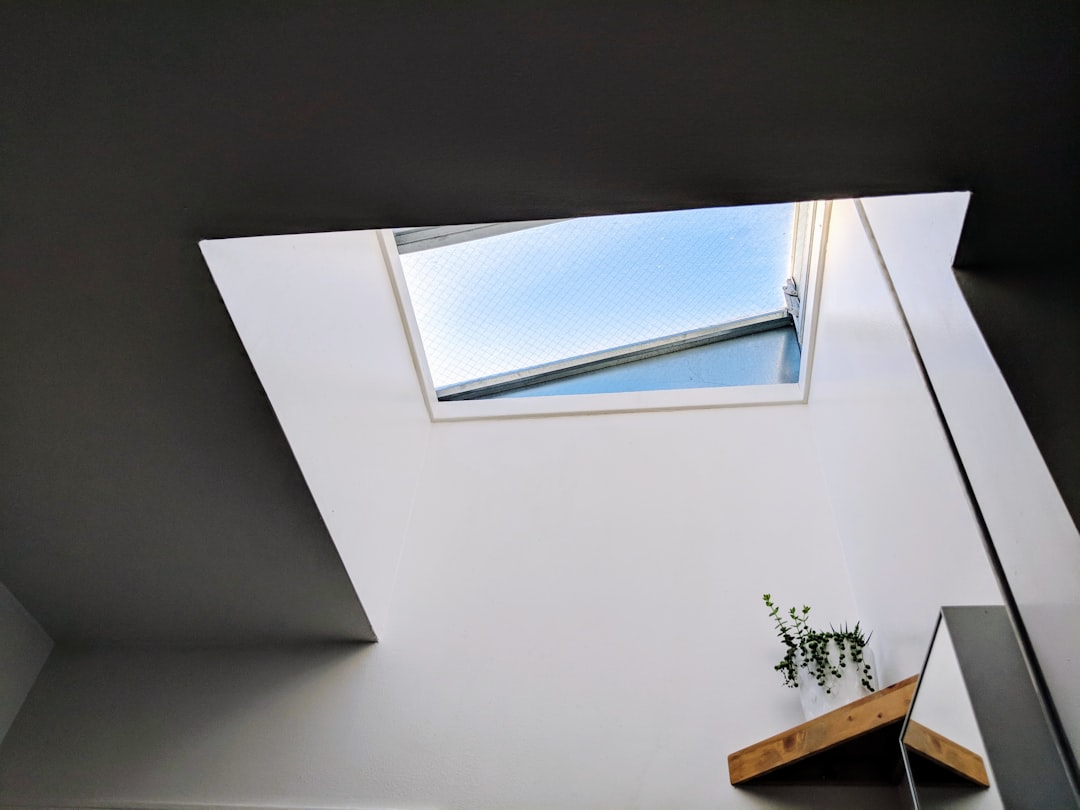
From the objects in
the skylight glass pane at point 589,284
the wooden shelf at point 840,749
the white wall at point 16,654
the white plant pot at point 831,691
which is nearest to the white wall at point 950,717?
the wooden shelf at point 840,749

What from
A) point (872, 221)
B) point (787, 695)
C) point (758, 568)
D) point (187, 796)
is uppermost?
point (872, 221)

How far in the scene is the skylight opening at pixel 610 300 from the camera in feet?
7.51

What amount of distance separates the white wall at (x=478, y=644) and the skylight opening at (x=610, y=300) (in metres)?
0.24

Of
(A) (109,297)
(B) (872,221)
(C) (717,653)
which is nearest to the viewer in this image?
(A) (109,297)

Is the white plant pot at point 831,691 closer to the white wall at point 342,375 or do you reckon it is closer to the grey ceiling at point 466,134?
the grey ceiling at point 466,134

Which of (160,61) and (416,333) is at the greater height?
(416,333)

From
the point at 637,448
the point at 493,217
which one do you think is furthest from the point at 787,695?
the point at 493,217

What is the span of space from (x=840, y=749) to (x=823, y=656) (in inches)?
8.9

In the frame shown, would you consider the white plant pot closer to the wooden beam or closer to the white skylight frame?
the wooden beam

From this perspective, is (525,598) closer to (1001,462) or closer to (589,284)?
(589,284)

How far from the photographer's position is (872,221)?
1.62m

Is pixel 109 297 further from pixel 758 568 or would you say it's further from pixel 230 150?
pixel 758 568

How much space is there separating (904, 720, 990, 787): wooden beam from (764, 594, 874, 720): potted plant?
29 cm

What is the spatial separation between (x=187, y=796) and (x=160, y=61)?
152 cm
